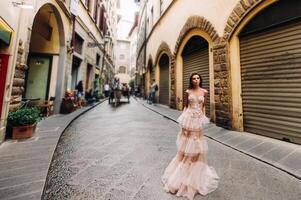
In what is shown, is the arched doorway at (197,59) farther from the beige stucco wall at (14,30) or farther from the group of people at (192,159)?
the beige stucco wall at (14,30)

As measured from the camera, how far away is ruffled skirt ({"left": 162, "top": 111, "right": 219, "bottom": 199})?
195 cm

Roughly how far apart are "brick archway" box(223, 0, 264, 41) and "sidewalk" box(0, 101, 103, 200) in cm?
587

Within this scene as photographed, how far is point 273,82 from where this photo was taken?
4117 mm

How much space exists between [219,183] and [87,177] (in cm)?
186

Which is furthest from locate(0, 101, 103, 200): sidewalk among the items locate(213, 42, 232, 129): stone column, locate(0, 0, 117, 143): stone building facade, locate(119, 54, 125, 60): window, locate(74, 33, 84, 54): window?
locate(119, 54, 125, 60): window

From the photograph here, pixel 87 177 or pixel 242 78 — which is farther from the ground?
pixel 242 78

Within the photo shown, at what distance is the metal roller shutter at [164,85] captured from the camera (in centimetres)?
1085

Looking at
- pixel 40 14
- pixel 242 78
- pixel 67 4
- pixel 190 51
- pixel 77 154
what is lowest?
pixel 77 154

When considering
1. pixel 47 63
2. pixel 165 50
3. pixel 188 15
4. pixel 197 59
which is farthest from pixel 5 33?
pixel 165 50

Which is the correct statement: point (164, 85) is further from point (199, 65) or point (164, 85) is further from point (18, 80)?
point (18, 80)

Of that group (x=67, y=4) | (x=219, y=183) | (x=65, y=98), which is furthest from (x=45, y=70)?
(x=219, y=183)

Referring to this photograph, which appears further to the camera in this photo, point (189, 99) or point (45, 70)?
point (45, 70)

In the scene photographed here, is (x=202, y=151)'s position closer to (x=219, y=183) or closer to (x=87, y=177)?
(x=219, y=183)

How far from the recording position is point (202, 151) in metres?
2.06
